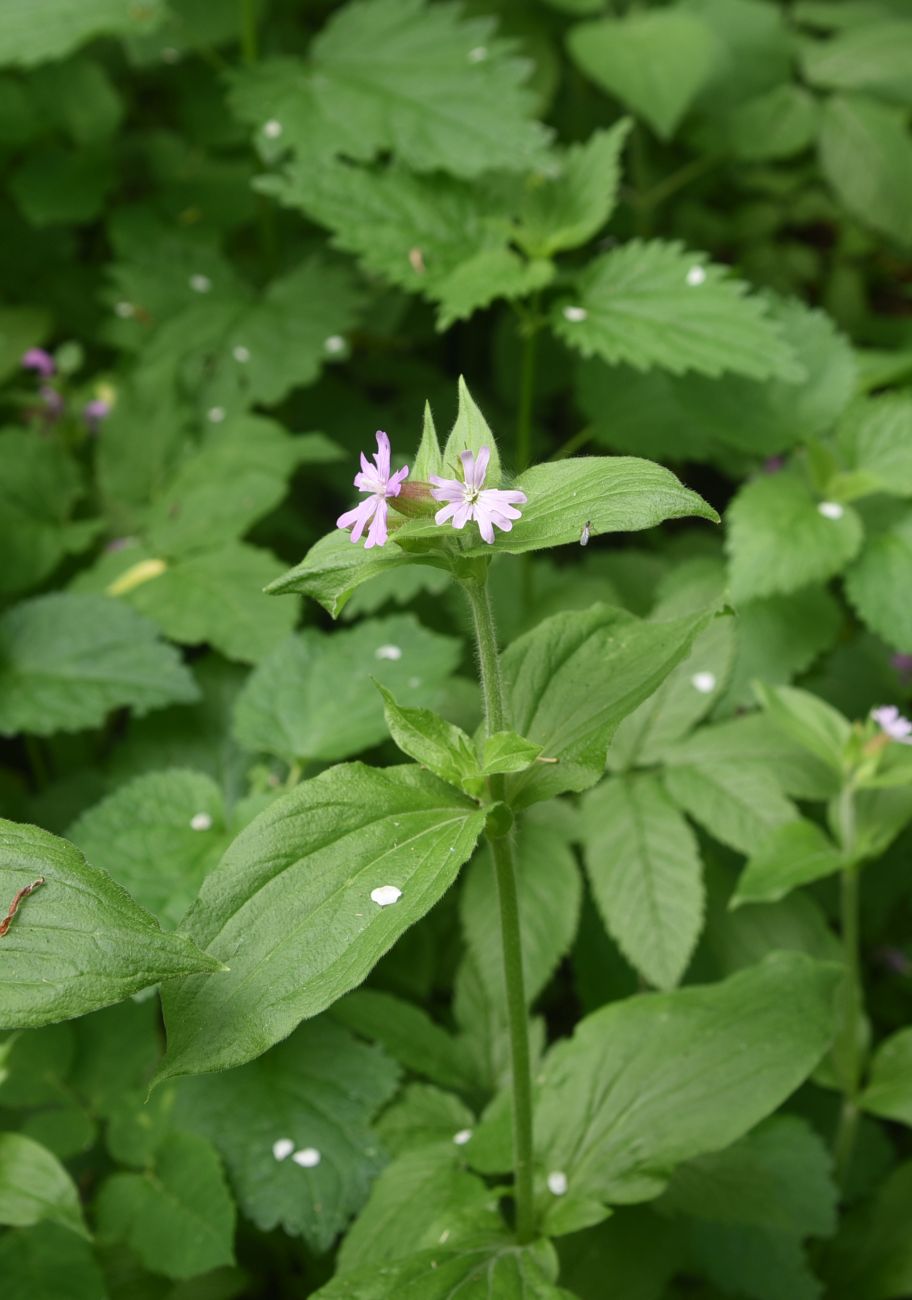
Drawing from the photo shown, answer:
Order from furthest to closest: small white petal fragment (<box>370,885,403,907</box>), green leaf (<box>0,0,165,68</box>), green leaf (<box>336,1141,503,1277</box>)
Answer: green leaf (<box>0,0,165,68</box>) < green leaf (<box>336,1141,503,1277</box>) < small white petal fragment (<box>370,885,403,907</box>)

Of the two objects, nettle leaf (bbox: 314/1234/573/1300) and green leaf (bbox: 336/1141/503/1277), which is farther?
green leaf (bbox: 336/1141/503/1277)

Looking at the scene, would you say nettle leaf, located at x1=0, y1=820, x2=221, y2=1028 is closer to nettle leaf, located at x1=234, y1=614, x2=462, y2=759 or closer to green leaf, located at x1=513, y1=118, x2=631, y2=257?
nettle leaf, located at x1=234, y1=614, x2=462, y2=759

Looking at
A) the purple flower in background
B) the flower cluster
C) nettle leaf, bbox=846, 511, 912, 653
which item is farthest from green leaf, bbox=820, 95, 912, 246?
the flower cluster

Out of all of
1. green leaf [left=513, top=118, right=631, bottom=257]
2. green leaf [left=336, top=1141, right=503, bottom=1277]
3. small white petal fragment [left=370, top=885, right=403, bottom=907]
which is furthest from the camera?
green leaf [left=513, top=118, right=631, bottom=257]

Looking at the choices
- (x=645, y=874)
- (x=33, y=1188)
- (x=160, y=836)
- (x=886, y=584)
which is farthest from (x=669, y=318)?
(x=33, y=1188)

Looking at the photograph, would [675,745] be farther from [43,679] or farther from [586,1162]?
[43,679]

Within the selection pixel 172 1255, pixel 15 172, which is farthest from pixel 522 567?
pixel 15 172

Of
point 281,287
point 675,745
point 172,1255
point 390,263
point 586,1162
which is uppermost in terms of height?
point 390,263
